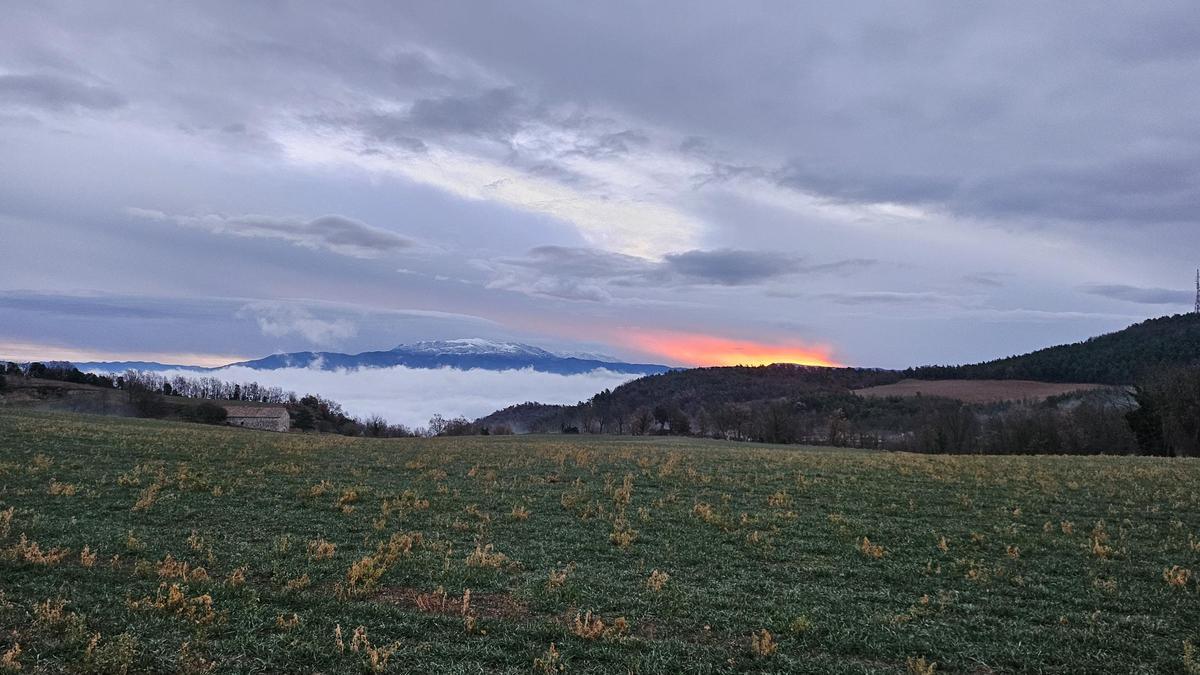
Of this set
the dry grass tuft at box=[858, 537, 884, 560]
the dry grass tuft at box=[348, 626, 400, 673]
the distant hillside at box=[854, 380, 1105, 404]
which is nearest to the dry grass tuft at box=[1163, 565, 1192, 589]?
the dry grass tuft at box=[858, 537, 884, 560]

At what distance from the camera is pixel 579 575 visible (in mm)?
10977

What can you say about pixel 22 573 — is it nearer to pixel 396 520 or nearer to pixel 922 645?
pixel 396 520

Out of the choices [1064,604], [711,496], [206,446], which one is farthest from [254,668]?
[206,446]

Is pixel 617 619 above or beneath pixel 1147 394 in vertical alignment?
beneath

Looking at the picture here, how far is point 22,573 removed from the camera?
941cm

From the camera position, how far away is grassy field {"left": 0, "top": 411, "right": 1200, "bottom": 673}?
7.44 meters

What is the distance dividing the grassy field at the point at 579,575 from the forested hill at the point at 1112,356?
108 metres

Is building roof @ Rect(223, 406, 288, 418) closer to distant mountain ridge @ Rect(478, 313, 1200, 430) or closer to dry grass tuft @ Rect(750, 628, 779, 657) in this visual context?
distant mountain ridge @ Rect(478, 313, 1200, 430)

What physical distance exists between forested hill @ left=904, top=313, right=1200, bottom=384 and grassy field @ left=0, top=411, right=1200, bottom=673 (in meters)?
108

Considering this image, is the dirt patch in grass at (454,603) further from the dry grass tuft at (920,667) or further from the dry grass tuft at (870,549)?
the dry grass tuft at (870,549)

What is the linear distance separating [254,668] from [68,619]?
2647 millimetres

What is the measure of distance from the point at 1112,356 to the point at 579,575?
465ft

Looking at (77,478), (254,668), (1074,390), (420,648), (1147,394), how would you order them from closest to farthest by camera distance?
(254,668) → (420,648) → (77,478) → (1147,394) → (1074,390)

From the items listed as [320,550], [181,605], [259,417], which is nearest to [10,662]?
[181,605]
